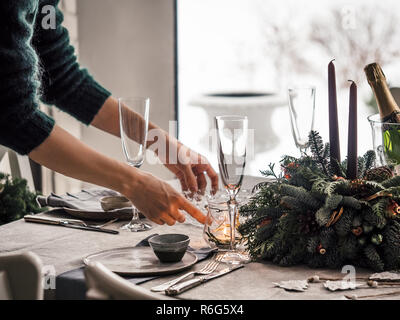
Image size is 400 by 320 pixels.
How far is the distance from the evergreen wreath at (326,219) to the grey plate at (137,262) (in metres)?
0.14

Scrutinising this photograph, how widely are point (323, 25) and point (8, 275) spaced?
330 centimetres

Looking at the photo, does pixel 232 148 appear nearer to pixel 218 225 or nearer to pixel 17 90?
pixel 218 225

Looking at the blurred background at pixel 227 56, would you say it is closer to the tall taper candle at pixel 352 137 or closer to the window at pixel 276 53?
the window at pixel 276 53

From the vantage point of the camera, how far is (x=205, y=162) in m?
1.46

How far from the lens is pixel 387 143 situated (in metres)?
1.20

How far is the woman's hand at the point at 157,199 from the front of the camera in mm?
1189

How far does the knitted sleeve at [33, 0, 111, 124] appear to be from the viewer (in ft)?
5.21

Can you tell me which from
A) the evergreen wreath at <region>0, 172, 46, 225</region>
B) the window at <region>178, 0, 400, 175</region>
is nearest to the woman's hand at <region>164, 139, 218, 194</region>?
the evergreen wreath at <region>0, 172, 46, 225</region>

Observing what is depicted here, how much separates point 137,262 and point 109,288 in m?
0.47

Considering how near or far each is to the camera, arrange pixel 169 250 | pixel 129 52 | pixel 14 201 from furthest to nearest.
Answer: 1. pixel 129 52
2. pixel 14 201
3. pixel 169 250

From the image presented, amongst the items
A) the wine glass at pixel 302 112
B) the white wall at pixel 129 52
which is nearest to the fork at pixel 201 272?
the wine glass at pixel 302 112

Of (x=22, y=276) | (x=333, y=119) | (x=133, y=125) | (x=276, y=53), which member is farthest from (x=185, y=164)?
(x=276, y=53)

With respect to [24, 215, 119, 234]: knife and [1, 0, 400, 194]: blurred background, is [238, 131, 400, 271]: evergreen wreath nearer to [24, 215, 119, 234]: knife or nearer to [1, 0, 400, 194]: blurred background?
[24, 215, 119, 234]: knife
